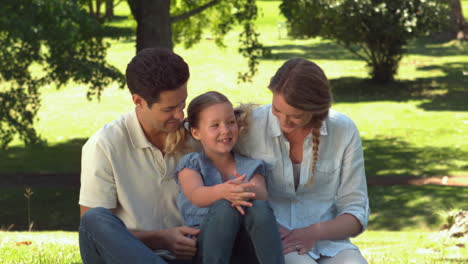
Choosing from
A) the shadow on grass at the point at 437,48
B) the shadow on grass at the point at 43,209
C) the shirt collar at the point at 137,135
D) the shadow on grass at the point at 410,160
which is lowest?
the shadow on grass at the point at 43,209

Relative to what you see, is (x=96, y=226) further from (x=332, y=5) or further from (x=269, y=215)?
(x=332, y=5)

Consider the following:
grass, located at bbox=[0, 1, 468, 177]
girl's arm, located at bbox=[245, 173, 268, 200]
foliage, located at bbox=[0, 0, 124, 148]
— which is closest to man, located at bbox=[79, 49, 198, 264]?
girl's arm, located at bbox=[245, 173, 268, 200]

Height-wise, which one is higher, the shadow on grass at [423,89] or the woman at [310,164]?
the woman at [310,164]

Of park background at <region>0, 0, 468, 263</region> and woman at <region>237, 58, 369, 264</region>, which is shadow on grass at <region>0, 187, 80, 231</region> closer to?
park background at <region>0, 0, 468, 263</region>

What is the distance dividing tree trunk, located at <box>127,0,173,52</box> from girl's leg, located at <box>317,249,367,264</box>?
31.2 feet

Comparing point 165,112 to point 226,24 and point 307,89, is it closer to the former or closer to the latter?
point 307,89

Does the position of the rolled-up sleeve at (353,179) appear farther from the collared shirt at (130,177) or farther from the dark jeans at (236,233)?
the collared shirt at (130,177)

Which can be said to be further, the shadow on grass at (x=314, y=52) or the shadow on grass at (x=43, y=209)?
the shadow on grass at (x=314, y=52)

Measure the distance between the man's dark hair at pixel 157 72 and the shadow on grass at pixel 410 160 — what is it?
1109cm

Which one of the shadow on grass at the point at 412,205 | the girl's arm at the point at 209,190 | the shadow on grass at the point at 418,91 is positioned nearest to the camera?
the girl's arm at the point at 209,190

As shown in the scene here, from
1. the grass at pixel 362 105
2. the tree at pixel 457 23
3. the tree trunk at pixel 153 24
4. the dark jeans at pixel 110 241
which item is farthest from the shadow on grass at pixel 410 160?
the tree at pixel 457 23

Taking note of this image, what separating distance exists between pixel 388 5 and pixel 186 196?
18.9 metres

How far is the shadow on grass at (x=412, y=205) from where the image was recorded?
10343 millimetres

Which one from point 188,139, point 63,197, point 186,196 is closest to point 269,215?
point 186,196
